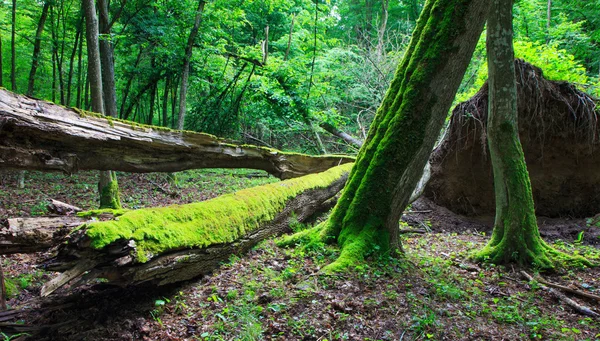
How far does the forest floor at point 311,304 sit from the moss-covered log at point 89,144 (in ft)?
5.12

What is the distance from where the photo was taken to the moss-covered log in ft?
11.3

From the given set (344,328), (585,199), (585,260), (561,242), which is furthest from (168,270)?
(585,199)

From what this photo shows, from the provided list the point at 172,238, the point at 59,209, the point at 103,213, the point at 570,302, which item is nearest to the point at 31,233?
the point at 103,213

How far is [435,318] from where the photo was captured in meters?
3.27

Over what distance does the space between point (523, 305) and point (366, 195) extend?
7.26 ft

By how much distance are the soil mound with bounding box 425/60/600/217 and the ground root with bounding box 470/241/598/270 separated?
11.1ft

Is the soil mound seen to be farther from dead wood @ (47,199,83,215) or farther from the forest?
dead wood @ (47,199,83,215)

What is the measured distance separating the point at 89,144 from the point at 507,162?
6.06m

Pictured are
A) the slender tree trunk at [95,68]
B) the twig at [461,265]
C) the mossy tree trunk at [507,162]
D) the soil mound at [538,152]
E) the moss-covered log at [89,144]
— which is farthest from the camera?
the soil mound at [538,152]

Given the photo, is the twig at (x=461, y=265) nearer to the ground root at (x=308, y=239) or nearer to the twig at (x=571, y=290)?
the twig at (x=571, y=290)

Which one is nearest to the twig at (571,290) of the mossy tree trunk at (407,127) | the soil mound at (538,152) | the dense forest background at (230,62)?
the mossy tree trunk at (407,127)

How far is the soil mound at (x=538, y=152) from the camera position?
26.5ft

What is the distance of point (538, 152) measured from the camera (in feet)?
28.9

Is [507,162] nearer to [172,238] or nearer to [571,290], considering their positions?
[571,290]
